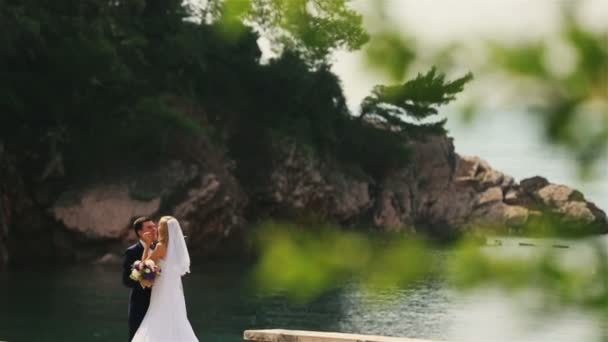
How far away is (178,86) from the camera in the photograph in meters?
41.8

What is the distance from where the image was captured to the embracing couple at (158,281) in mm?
9016

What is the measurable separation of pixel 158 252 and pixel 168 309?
593 mm

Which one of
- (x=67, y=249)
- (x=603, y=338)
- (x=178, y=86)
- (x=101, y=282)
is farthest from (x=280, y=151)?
(x=603, y=338)

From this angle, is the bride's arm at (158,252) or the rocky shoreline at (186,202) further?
the rocky shoreline at (186,202)

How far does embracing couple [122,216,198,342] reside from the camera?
902 centimetres

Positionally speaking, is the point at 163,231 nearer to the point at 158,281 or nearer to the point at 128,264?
the point at 128,264

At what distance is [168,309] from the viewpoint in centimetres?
947

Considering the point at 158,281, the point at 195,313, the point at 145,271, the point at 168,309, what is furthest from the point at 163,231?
the point at 195,313

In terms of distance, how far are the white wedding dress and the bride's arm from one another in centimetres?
11

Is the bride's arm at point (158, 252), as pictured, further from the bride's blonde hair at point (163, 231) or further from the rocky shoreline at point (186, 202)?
the rocky shoreline at point (186, 202)

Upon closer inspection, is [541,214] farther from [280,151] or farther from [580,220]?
[280,151]

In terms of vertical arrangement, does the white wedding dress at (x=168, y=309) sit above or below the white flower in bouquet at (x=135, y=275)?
below

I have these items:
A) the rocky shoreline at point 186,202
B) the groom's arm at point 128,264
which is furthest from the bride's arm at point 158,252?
the rocky shoreline at point 186,202

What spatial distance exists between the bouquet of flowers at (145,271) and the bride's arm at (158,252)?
0.04 metres
